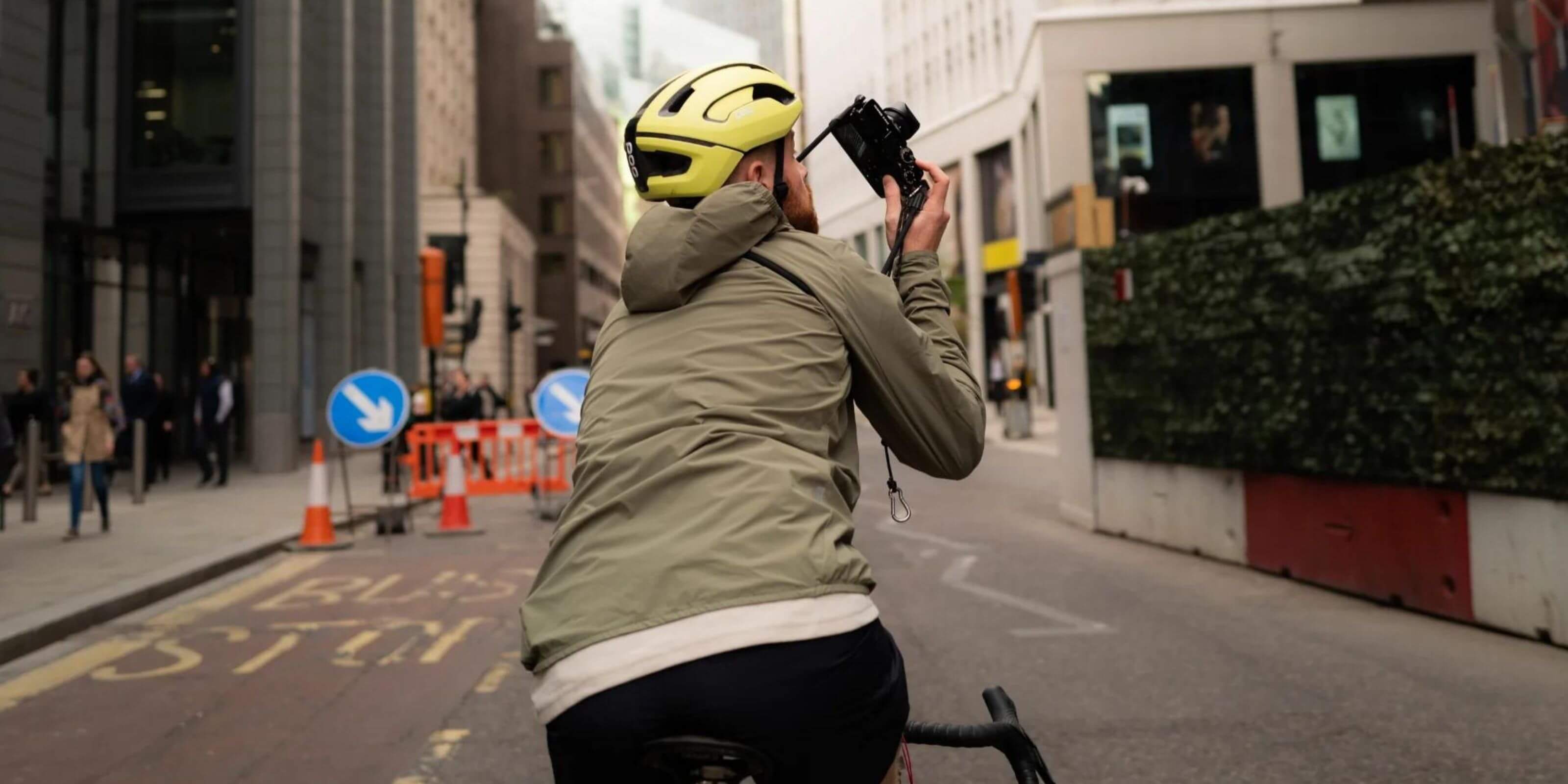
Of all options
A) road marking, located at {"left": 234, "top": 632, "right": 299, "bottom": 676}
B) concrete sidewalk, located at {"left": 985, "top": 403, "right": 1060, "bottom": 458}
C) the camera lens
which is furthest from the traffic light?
the camera lens

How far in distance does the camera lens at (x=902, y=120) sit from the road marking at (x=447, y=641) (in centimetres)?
512

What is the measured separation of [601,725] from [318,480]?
11.2m

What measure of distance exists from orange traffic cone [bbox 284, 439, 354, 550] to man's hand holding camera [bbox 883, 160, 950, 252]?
10.7 m

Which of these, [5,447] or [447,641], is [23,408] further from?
[447,641]

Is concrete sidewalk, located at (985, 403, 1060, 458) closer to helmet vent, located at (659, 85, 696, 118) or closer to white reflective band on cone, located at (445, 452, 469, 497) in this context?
white reflective band on cone, located at (445, 452, 469, 497)

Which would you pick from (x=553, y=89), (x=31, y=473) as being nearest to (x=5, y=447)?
(x=31, y=473)

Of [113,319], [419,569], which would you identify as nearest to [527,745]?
[419,569]

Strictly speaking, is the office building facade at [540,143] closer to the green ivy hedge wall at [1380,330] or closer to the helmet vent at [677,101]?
the green ivy hedge wall at [1380,330]

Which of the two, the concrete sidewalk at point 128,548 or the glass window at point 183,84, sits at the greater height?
the glass window at point 183,84

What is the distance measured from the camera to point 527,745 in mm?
4922

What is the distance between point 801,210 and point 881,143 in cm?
27

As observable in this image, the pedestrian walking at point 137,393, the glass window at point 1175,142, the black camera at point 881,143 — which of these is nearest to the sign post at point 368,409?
the pedestrian walking at point 137,393

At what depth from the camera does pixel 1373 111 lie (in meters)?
32.0

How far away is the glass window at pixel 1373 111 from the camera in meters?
32.0
